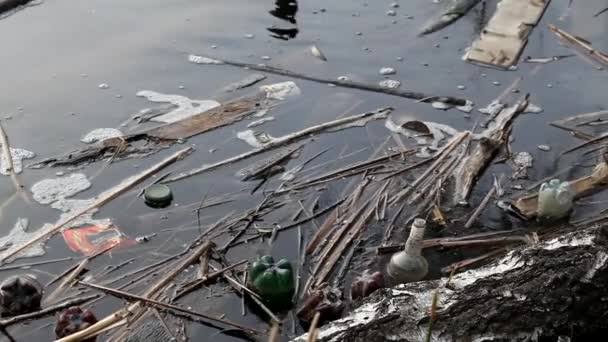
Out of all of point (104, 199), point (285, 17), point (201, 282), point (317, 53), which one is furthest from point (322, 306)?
point (285, 17)

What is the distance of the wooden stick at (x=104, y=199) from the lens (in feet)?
12.5

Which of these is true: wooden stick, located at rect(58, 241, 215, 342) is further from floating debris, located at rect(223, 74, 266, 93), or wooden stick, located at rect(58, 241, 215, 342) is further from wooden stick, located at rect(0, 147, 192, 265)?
floating debris, located at rect(223, 74, 266, 93)

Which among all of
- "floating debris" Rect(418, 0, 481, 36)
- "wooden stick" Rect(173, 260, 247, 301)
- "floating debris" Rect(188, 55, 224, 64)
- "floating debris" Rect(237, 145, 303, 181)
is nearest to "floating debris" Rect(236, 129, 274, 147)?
"floating debris" Rect(237, 145, 303, 181)

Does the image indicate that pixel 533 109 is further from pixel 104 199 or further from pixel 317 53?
pixel 104 199

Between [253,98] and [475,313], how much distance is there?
8.95 feet

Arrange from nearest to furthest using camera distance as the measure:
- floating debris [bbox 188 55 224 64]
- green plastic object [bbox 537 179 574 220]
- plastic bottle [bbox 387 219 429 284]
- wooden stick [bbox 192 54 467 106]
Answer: plastic bottle [bbox 387 219 429 284], green plastic object [bbox 537 179 574 220], wooden stick [bbox 192 54 467 106], floating debris [bbox 188 55 224 64]

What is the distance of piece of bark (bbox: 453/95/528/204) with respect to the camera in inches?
168

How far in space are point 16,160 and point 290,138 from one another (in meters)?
1.68

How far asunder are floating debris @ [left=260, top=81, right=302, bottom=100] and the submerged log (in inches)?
95.9

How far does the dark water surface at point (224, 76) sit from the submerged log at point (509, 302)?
981 mm

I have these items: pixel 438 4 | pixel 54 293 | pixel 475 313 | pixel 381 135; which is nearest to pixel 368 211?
pixel 381 135

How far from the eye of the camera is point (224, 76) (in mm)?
5328

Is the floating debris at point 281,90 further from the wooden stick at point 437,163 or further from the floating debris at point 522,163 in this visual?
the floating debris at point 522,163

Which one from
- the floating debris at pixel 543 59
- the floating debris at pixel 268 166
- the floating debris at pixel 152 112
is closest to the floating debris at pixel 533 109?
the floating debris at pixel 543 59
